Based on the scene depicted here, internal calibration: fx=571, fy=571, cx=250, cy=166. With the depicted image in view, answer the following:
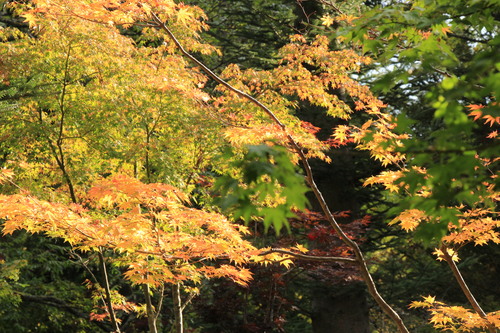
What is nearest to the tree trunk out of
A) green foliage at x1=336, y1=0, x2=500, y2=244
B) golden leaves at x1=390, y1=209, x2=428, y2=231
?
golden leaves at x1=390, y1=209, x2=428, y2=231

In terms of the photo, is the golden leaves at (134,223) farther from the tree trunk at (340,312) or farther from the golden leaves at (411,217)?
the tree trunk at (340,312)

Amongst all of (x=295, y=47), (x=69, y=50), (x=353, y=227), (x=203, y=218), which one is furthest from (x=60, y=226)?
(x=353, y=227)

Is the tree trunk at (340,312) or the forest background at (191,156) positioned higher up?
the forest background at (191,156)

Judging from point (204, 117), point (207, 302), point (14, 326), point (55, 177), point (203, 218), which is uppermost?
point (204, 117)

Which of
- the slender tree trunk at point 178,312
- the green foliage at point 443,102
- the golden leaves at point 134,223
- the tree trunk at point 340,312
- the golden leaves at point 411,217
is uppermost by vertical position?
the green foliage at point 443,102

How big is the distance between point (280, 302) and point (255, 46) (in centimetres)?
681

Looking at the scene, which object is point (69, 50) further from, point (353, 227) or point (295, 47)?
point (353, 227)

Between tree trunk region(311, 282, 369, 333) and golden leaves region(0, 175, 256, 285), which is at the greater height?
golden leaves region(0, 175, 256, 285)

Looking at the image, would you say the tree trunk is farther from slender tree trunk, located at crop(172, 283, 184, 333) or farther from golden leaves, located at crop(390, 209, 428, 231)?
golden leaves, located at crop(390, 209, 428, 231)

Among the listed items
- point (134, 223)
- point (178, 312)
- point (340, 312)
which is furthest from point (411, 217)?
point (340, 312)

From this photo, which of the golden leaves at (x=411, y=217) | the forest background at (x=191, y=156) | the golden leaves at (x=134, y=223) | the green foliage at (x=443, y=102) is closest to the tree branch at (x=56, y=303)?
the forest background at (x=191, y=156)

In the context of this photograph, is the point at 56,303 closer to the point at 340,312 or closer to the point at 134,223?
the point at 134,223

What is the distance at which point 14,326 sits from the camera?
939 cm

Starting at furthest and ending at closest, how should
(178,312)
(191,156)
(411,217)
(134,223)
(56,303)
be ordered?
(56,303) < (191,156) < (178,312) < (411,217) < (134,223)
